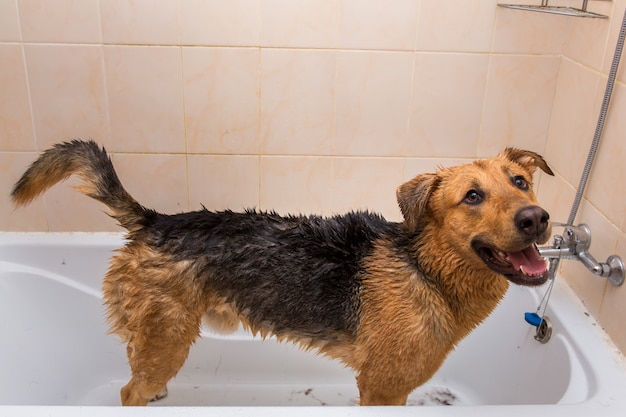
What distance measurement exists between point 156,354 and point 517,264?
1.02 meters

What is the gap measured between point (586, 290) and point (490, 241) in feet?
2.45

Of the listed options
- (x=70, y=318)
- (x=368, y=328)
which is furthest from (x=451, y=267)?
(x=70, y=318)

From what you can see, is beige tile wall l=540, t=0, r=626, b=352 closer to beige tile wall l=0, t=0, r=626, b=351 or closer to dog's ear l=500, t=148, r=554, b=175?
beige tile wall l=0, t=0, r=626, b=351

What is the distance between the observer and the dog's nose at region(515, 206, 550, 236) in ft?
4.38

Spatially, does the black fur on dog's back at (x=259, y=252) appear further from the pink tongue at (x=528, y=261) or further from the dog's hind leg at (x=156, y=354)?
the pink tongue at (x=528, y=261)

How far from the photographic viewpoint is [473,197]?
1.46m

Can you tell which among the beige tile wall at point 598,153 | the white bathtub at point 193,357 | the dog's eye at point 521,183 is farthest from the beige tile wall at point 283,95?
the dog's eye at point 521,183

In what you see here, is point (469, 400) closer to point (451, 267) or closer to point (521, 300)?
point (521, 300)

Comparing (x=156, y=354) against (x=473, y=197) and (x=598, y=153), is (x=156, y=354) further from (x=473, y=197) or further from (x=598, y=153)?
(x=598, y=153)

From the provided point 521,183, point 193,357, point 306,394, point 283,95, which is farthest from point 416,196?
point 193,357

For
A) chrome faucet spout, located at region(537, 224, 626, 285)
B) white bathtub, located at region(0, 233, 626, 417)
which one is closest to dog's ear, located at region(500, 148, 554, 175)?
chrome faucet spout, located at region(537, 224, 626, 285)

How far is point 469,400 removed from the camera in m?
2.20

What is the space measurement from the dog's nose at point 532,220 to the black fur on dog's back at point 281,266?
1.42 ft

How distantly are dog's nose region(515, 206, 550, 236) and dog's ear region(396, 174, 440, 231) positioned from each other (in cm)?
26
